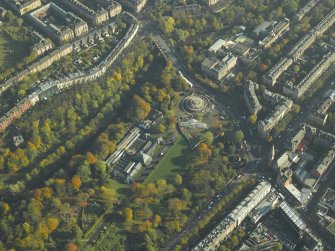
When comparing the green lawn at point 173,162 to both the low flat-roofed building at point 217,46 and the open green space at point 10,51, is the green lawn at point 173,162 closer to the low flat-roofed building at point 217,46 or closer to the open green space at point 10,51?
the low flat-roofed building at point 217,46

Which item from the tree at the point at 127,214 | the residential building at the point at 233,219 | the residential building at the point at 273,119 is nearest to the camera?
the residential building at the point at 233,219

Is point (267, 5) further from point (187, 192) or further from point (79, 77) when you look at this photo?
point (187, 192)

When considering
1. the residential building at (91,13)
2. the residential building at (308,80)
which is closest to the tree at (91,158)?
the residential building at (308,80)

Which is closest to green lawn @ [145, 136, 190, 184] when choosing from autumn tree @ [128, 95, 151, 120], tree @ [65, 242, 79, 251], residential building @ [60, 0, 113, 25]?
autumn tree @ [128, 95, 151, 120]

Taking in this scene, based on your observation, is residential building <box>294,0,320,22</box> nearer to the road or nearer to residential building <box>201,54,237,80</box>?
residential building <box>201,54,237,80</box>

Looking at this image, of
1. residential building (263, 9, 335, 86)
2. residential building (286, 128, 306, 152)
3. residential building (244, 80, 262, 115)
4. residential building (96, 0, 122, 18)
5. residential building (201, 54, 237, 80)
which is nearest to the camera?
residential building (286, 128, 306, 152)
